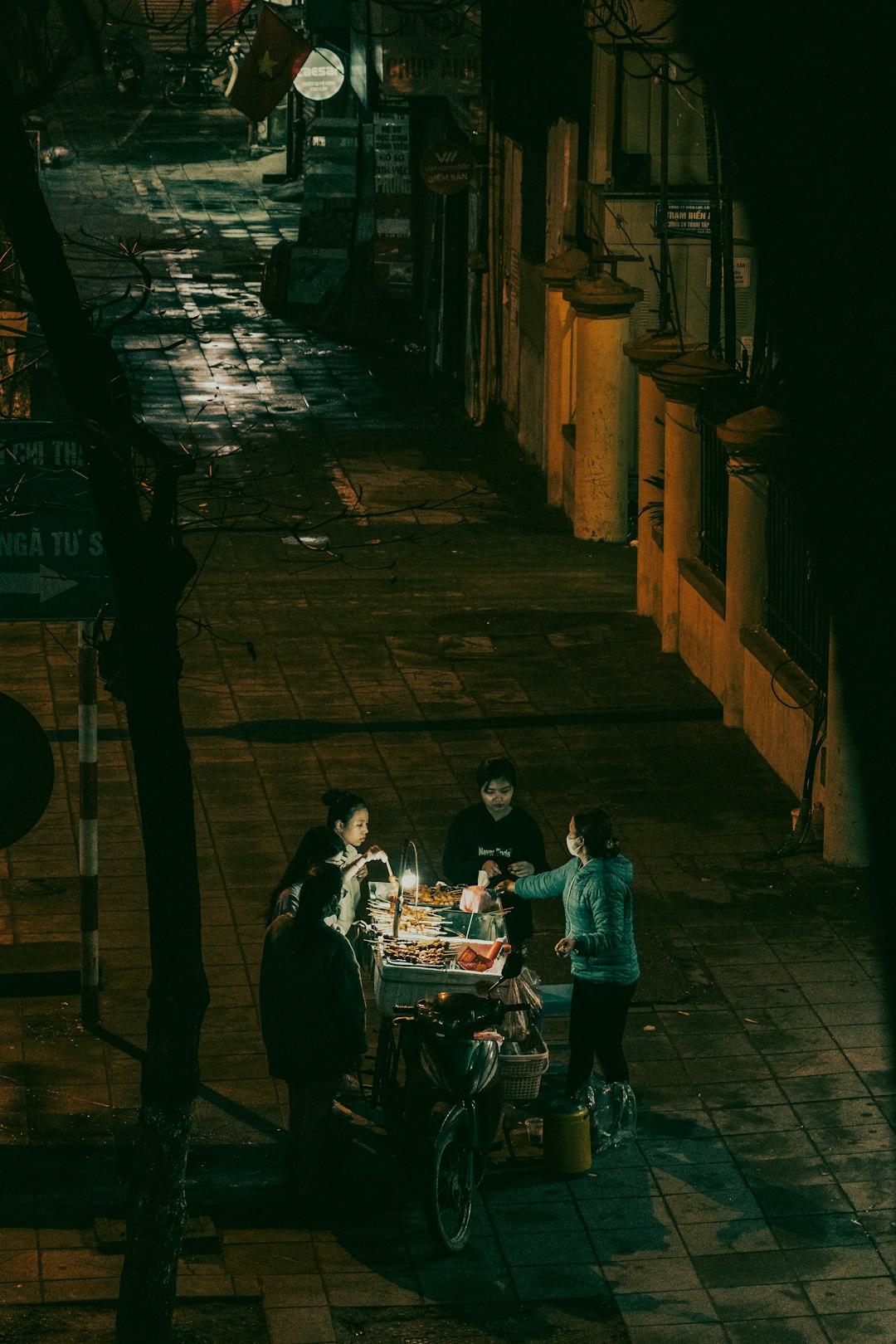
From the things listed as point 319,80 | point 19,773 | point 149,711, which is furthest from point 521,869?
point 319,80

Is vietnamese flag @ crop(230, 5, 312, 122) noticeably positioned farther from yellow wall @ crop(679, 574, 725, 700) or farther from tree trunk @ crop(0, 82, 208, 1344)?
tree trunk @ crop(0, 82, 208, 1344)

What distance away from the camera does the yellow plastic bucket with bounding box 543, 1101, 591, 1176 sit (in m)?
9.12

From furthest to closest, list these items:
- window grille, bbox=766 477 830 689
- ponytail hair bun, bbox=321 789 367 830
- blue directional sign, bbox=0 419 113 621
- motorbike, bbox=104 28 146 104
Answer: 1. motorbike, bbox=104 28 146 104
2. window grille, bbox=766 477 830 689
3. blue directional sign, bbox=0 419 113 621
4. ponytail hair bun, bbox=321 789 367 830

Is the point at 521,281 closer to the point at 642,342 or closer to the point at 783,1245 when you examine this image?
the point at 642,342

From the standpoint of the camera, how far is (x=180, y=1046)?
785 centimetres

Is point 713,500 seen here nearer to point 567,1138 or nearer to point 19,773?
point 19,773

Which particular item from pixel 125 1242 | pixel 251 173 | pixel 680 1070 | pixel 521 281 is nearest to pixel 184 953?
pixel 125 1242

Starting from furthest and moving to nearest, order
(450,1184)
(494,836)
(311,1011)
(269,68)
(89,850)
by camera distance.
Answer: (269,68) → (89,850) → (494,836) → (311,1011) → (450,1184)

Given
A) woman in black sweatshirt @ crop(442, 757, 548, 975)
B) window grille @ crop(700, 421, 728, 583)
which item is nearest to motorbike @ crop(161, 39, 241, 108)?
window grille @ crop(700, 421, 728, 583)

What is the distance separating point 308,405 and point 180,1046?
63.7 ft

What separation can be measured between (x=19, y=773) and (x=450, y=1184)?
281 centimetres

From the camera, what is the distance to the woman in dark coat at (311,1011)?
8.86 meters

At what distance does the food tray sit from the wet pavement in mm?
641

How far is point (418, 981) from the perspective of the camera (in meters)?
9.46
